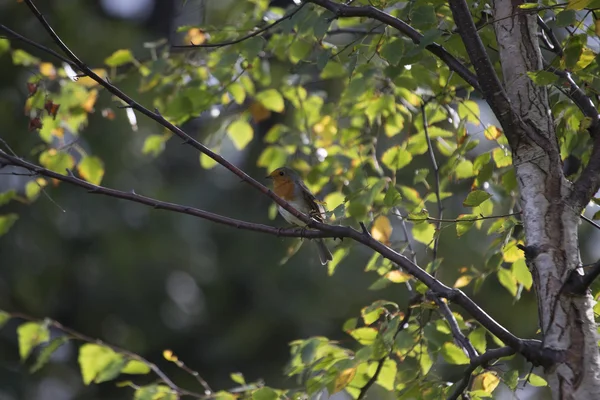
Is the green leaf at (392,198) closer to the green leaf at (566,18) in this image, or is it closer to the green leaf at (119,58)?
the green leaf at (566,18)

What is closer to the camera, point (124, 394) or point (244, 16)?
point (244, 16)

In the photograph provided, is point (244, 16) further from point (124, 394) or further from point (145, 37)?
point (124, 394)

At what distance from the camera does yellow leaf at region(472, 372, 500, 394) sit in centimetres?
215

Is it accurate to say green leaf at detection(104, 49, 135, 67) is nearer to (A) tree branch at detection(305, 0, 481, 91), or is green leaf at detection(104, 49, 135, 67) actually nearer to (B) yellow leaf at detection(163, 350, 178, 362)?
(B) yellow leaf at detection(163, 350, 178, 362)

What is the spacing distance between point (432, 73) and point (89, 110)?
1.57 meters

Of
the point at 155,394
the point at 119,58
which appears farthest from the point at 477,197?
the point at 119,58

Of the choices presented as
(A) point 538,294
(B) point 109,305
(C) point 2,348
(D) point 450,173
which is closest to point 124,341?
(B) point 109,305

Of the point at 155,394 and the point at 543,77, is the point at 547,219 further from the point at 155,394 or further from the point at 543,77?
the point at 155,394

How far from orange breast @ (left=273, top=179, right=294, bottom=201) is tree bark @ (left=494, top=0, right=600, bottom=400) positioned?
2.44 m

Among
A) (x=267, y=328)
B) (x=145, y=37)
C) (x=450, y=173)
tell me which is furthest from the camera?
(x=145, y=37)

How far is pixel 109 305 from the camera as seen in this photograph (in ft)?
25.3

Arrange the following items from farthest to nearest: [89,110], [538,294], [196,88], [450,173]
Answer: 1. [89,110]
2. [196,88]
3. [450,173]
4. [538,294]

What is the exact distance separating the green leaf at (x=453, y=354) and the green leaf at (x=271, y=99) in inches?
60.8

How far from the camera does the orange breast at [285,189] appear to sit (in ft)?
14.5
